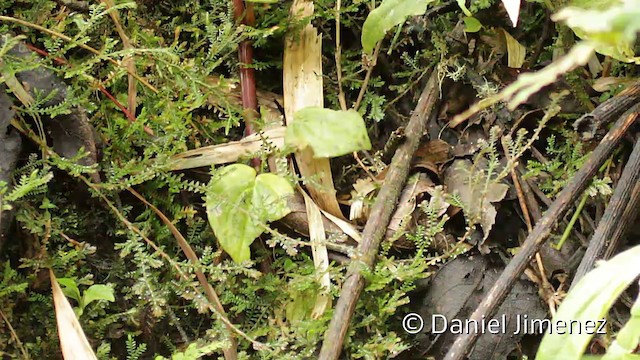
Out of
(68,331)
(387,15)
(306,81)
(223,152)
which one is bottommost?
(68,331)

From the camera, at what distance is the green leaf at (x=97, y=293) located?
3.67ft

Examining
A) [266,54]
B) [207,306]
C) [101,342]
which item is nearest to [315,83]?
[266,54]

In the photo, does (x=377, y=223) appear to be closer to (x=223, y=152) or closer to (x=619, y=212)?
(x=223, y=152)

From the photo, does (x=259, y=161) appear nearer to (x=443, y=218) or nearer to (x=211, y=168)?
(x=211, y=168)

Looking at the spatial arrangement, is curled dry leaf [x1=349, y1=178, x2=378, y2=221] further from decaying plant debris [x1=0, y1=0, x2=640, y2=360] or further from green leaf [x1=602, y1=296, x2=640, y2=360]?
green leaf [x1=602, y1=296, x2=640, y2=360]

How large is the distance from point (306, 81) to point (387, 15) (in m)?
0.25

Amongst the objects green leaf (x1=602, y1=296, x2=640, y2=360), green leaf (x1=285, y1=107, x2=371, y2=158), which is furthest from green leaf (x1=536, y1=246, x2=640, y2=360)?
green leaf (x1=285, y1=107, x2=371, y2=158)

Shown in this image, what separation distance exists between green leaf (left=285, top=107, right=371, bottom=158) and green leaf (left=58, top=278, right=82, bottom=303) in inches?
19.2

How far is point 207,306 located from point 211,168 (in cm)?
27

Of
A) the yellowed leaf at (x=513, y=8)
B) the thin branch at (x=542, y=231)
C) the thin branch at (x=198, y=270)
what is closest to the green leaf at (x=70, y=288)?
the thin branch at (x=198, y=270)

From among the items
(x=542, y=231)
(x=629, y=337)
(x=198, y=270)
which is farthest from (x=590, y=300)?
(x=198, y=270)

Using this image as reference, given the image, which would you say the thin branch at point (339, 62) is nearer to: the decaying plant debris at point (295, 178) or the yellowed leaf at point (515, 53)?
the decaying plant debris at point (295, 178)

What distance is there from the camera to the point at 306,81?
1.38 m

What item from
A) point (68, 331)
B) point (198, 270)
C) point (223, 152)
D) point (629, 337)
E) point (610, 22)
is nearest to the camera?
point (610, 22)
